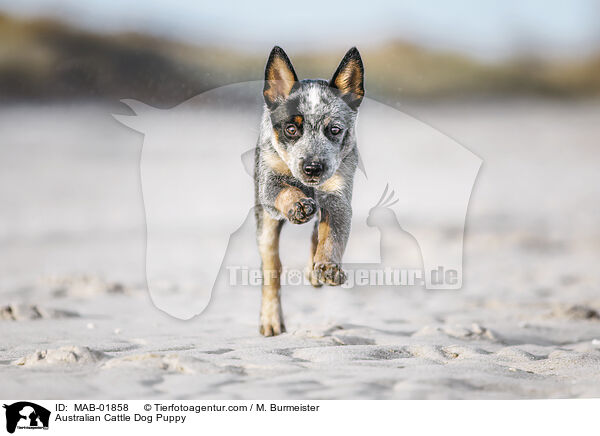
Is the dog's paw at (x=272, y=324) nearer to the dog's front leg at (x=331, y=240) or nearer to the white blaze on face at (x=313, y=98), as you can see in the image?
the dog's front leg at (x=331, y=240)

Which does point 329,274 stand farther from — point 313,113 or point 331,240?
point 313,113

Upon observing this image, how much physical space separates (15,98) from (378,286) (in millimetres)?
3974

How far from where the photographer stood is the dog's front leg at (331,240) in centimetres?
329

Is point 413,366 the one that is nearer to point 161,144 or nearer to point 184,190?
point 161,144

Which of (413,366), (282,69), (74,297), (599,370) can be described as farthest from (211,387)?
(74,297)

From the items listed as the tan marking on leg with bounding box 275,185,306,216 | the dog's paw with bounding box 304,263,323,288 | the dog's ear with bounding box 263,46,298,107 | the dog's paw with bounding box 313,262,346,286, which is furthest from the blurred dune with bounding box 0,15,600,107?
the dog's paw with bounding box 313,262,346,286

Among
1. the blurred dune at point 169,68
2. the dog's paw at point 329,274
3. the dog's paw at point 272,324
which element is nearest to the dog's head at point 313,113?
the dog's paw at point 329,274

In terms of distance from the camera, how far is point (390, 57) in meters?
6.03

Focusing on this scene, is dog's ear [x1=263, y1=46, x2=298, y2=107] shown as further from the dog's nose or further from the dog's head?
the dog's nose

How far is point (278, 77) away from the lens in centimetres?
372

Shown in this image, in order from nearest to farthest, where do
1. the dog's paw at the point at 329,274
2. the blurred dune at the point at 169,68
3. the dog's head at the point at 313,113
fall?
the dog's paw at the point at 329,274 → the dog's head at the point at 313,113 → the blurred dune at the point at 169,68

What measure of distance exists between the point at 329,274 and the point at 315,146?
0.67 meters
